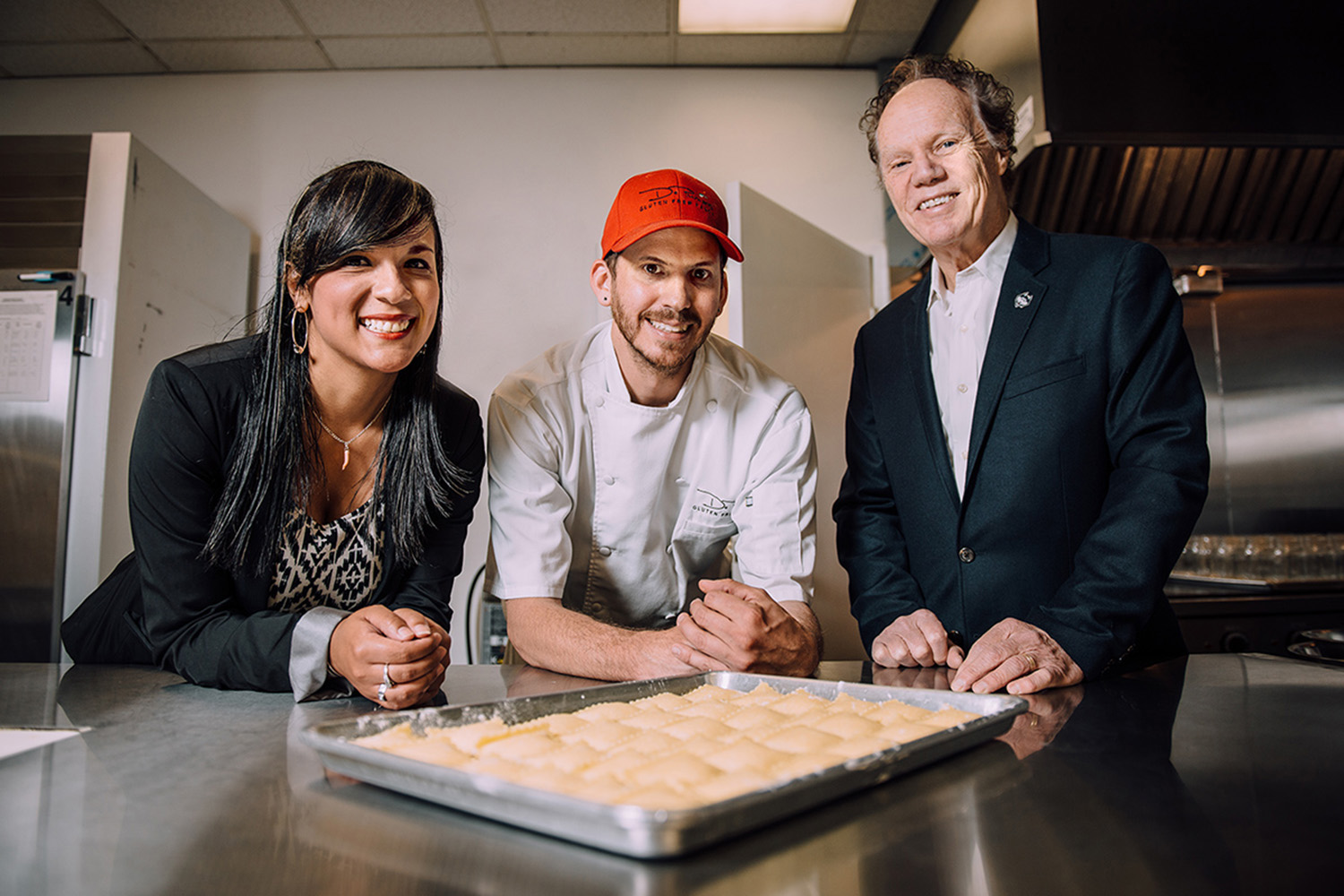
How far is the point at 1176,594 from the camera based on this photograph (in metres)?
2.12

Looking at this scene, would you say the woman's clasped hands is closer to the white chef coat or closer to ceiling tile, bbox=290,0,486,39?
the white chef coat

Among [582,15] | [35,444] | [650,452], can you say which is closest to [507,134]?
[582,15]

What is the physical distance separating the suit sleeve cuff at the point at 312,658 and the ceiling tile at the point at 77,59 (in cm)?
341

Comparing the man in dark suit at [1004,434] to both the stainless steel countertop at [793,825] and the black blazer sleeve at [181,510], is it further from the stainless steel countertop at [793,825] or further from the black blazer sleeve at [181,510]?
the black blazer sleeve at [181,510]

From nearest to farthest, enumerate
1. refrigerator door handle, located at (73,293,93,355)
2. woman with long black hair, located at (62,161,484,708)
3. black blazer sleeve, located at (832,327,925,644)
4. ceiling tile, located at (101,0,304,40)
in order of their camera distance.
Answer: woman with long black hair, located at (62,161,484,708)
black blazer sleeve, located at (832,327,925,644)
refrigerator door handle, located at (73,293,93,355)
ceiling tile, located at (101,0,304,40)

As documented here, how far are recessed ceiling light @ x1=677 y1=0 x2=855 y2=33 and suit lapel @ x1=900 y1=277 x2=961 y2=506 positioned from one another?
2.00 metres

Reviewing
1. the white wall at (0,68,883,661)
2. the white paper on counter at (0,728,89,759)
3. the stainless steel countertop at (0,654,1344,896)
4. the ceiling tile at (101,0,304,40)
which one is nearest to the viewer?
the stainless steel countertop at (0,654,1344,896)

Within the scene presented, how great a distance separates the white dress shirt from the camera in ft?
4.60

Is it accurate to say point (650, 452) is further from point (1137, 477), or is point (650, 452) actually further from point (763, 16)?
point (763, 16)

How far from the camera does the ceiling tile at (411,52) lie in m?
3.22

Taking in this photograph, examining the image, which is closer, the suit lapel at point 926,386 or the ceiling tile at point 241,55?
the suit lapel at point 926,386

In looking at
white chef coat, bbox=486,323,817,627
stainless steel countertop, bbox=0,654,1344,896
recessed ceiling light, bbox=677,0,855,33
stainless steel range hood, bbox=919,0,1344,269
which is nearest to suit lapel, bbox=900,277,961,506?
white chef coat, bbox=486,323,817,627

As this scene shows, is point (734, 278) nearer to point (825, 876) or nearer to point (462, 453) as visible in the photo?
point (462, 453)

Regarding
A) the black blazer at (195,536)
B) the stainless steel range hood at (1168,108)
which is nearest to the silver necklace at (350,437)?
the black blazer at (195,536)
